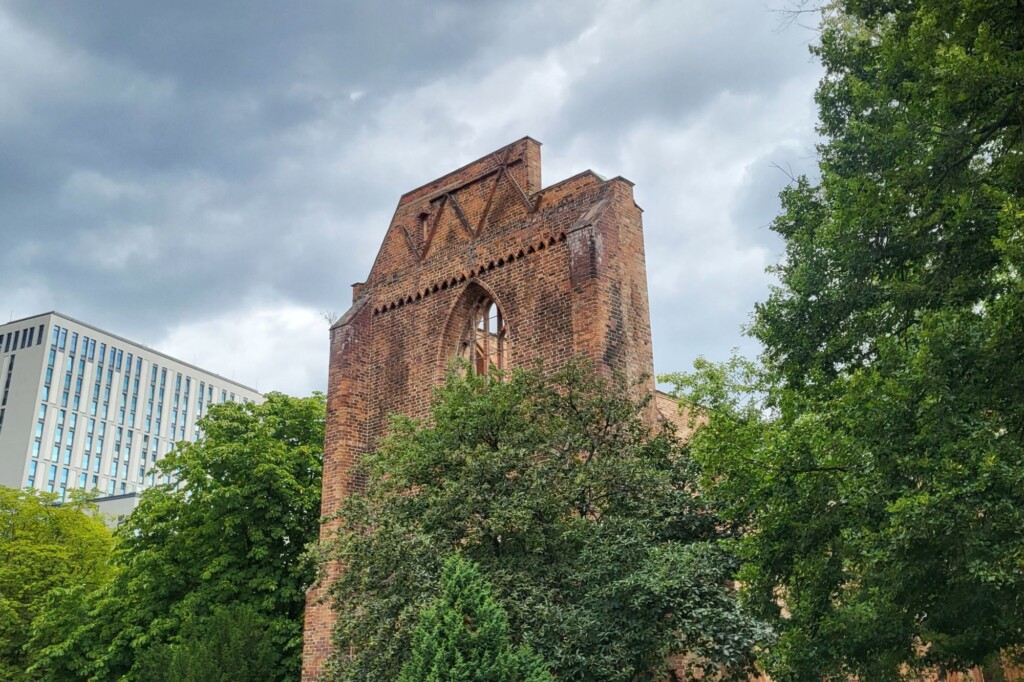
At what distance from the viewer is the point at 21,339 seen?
89.9 metres

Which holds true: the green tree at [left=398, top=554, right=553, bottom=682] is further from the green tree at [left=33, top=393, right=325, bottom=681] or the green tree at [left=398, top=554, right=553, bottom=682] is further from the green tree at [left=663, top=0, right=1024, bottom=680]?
the green tree at [left=33, top=393, right=325, bottom=681]

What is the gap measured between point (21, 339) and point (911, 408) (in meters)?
95.9

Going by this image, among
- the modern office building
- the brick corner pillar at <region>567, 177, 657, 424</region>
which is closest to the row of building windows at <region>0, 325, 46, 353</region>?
the modern office building

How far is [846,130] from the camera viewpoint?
49.4ft

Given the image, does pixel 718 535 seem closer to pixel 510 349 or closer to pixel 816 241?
pixel 816 241

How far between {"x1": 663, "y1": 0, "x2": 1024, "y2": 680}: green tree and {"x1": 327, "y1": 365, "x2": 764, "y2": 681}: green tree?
43.3 inches

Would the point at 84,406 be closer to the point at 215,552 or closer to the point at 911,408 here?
the point at 215,552

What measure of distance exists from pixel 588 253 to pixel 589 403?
383cm

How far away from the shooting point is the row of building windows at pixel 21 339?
89.2 meters

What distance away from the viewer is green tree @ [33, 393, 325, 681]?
2208 cm

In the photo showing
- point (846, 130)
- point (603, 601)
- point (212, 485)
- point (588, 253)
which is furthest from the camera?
point (212, 485)

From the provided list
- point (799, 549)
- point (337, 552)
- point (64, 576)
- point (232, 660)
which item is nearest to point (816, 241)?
point (799, 549)

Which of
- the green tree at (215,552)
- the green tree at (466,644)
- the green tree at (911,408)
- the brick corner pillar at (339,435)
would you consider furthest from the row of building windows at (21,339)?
the green tree at (911,408)

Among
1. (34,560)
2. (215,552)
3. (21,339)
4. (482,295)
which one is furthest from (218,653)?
(21,339)
